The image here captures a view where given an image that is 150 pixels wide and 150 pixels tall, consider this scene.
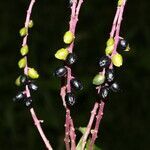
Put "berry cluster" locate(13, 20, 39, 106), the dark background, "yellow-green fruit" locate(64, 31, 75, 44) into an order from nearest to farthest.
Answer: "yellow-green fruit" locate(64, 31, 75, 44), "berry cluster" locate(13, 20, 39, 106), the dark background

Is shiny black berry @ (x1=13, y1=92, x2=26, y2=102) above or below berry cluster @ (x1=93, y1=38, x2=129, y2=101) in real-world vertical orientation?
below

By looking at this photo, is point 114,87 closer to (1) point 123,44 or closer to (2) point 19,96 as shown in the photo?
(1) point 123,44


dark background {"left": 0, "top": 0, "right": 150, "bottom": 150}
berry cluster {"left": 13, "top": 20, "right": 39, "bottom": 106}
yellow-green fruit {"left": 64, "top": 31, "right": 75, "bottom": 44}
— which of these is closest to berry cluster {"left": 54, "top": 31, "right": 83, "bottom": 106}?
yellow-green fruit {"left": 64, "top": 31, "right": 75, "bottom": 44}

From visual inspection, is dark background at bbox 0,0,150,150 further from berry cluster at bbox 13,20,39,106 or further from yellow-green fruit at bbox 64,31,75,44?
yellow-green fruit at bbox 64,31,75,44

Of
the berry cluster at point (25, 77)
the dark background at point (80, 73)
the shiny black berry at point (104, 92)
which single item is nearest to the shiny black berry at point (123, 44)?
the shiny black berry at point (104, 92)

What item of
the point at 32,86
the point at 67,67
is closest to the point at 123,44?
the point at 67,67

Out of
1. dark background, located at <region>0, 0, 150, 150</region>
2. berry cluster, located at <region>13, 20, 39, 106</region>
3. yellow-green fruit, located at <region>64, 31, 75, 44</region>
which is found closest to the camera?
yellow-green fruit, located at <region>64, 31, 75, 44</region>
